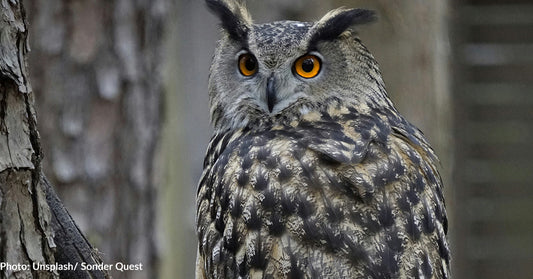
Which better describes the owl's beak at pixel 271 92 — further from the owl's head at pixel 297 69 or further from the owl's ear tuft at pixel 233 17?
the owl's ear tuft at pixel 233 17

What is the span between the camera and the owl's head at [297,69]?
118 inches

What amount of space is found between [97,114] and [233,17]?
1.26 meters

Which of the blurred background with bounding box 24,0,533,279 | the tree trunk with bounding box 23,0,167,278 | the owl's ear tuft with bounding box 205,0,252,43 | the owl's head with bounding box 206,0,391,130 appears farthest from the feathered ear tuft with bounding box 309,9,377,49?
the tree trunk with bounding box 23,0,167,278

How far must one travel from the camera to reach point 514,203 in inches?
290

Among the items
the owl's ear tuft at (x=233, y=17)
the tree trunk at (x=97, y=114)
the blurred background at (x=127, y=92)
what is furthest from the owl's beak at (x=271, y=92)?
the tree trunk at (x=97, y=114)

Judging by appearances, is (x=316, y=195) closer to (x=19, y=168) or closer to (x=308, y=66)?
(x=308, y=66)

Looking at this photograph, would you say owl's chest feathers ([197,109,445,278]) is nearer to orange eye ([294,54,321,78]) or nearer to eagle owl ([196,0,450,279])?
eagle owl ([196,0,450,279])

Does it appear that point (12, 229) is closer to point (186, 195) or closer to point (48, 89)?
point (48, 89)

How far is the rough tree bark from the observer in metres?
2.05

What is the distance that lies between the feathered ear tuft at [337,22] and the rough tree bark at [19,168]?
1.15 meters

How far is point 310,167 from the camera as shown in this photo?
2654 mm

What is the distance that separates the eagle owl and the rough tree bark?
712 mm

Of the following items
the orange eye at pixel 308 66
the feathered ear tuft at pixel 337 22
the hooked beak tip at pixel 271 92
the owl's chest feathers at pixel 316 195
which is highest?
the feathered ear tuft at pixel 337 22

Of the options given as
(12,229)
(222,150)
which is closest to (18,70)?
(12,229)
